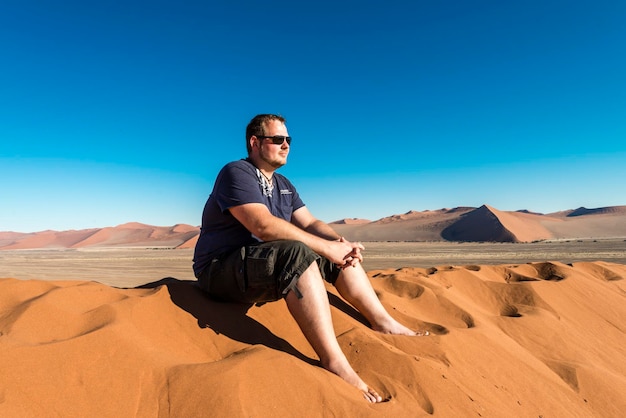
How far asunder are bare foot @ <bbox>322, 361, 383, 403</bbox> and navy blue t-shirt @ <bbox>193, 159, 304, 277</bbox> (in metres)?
0.87

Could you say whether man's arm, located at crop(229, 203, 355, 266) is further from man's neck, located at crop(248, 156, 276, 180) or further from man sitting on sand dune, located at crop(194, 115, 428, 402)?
man's neck, located at crop(248, 156, 276, 180)

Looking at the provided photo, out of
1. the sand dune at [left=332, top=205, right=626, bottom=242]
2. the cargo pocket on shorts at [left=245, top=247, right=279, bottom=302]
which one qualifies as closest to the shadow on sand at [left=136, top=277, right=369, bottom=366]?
the cargo pocket on shorts at [left=245, top=247, right=279, bottom=302]

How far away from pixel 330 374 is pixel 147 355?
2.65 ft

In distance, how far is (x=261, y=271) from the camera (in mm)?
2018

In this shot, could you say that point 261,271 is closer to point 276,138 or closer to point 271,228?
point 271,228

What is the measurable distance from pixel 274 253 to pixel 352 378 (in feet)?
2.31

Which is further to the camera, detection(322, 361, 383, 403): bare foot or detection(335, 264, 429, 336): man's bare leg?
detection(335, 264, 429, 336): man's bare leg

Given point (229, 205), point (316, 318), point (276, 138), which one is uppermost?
point (276, 138)

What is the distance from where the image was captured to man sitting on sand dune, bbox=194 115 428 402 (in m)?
1.95

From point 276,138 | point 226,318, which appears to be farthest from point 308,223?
point 226,318

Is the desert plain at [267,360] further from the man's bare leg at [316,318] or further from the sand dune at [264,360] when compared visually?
the man's bare leg at [316,318]

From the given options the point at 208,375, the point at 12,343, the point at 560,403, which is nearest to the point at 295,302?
the point at 208,375

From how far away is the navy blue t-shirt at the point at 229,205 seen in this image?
2229 millimetres

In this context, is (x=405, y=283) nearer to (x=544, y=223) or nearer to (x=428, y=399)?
(x=428, y=399)
